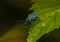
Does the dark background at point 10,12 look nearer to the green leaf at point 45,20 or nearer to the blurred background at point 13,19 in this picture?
the blurred background at point 13,19

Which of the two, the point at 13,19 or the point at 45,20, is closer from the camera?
the point at 45,20

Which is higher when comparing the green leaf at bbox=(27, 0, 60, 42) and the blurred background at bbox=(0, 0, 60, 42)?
the blurred background at bbox=(0, 0, 60, 42)

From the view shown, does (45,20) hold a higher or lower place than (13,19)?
lower

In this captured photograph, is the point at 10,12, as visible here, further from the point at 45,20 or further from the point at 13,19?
the point at 45,20

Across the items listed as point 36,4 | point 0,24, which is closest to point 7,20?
point 0,24

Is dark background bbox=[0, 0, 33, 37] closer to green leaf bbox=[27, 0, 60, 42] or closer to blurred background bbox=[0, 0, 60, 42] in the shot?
blurred background bbox=[0, 0, 60, 42]

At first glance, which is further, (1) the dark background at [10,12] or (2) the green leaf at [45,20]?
(1) the dark background at [10,12]

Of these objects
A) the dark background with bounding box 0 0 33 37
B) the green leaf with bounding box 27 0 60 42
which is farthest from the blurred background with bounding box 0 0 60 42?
the green leaf with bounding box 27 0 60 42

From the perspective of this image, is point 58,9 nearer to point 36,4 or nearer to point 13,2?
point 36,4

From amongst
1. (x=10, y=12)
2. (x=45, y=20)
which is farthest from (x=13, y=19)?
(x=45, y=20)

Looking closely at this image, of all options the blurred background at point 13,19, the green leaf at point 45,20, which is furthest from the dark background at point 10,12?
the green leaf at point 45,20
